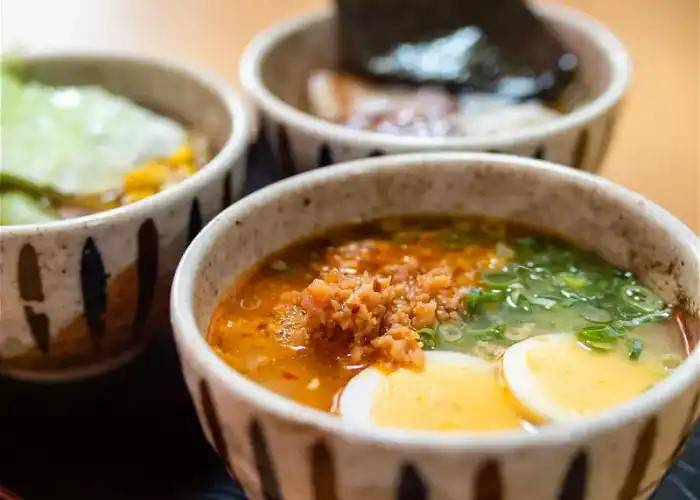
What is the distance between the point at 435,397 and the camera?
92 centimetres

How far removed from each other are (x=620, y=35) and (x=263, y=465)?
1.89 meters

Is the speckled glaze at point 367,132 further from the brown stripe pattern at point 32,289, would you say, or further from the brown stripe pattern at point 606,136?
the brown stripe pattern at point 32,289

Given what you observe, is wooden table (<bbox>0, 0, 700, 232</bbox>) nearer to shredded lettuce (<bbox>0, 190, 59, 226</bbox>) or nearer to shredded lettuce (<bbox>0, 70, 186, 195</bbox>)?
shredded lettuce (<bbox>0, 70, 186, 195</bbox>)

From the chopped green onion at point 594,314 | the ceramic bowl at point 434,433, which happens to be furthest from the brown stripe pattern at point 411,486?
the chopped green onion at point 594,314

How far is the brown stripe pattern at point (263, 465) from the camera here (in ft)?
2.70

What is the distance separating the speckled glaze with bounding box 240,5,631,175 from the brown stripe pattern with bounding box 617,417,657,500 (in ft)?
1.96

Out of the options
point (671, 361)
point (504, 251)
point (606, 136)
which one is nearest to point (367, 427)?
point (671, 361)

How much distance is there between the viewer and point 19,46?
1.74 metres

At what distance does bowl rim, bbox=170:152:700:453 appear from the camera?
75 cm

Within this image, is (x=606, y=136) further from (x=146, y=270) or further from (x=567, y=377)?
(x=146, y=270)

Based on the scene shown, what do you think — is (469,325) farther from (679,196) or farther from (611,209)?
(679,196)

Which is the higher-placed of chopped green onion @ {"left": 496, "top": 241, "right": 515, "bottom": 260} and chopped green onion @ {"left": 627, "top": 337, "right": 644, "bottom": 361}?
chopped green onion @ {"left": 627, "top": 337, "right": 644, "bottom": 361}

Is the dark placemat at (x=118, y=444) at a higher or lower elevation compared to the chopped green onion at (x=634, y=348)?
lower

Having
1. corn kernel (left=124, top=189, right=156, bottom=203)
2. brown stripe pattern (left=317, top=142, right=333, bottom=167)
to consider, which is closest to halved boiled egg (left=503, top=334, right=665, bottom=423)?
brown stripe pattern (left=317, top=142, right=333, bottom=167)
